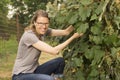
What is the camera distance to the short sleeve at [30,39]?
158 inches

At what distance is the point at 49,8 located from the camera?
4262 millimetres

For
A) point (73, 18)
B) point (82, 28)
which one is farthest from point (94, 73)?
point (73, 18)

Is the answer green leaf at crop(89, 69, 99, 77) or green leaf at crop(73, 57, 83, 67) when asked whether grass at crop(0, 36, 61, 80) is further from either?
green leaf at crop(89, 69, 99, 77)

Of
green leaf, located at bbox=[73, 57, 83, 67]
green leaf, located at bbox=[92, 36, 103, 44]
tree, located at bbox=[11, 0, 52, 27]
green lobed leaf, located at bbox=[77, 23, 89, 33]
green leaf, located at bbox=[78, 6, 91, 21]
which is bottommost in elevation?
tree, located at bbox=[11, 0, 52, 27]

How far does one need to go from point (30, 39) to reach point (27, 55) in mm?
216

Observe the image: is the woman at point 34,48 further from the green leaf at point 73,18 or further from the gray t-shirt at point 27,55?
the green leaf at point 73,18

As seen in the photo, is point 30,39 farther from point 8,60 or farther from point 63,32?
point 8,60

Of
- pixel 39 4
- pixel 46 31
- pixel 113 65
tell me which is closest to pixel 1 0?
pixel 46 31

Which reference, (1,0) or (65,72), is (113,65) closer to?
(65,72)

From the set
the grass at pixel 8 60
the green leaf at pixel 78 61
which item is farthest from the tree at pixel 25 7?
the green leaf at pixel 78 61

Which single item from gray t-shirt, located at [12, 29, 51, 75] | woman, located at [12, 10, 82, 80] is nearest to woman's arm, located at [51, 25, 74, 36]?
woman, located at [12, 10, 82, 80]

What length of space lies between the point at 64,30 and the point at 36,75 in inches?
25.3

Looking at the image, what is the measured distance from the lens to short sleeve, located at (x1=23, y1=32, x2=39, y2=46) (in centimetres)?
401

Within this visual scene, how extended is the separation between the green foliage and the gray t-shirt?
412mm
